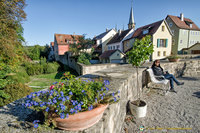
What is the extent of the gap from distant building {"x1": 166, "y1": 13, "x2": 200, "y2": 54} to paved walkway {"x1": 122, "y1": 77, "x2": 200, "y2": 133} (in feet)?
89.6

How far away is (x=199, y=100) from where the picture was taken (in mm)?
3662

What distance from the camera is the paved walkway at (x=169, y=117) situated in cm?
238

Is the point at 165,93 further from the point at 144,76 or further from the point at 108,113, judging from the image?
the point at 108,113

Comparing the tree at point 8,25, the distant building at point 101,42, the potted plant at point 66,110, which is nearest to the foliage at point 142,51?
the potted plant at point 66,110

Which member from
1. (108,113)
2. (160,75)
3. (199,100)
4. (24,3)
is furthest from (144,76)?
(24,3)

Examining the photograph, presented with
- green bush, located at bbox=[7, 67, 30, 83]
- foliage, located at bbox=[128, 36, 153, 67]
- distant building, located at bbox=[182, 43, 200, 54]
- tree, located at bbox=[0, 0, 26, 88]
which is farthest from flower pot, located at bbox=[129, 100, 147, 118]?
distant building, located at bbox=[182, 43, 200, 54]

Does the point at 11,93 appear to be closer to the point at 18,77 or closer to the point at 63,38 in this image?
the point at 18,77

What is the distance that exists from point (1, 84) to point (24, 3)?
4781 millimetres

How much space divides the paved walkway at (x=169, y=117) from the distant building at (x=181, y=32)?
89.6 feet

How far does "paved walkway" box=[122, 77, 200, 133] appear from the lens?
238 centimetres

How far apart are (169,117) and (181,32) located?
2985 cm

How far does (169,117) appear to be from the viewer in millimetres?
2756

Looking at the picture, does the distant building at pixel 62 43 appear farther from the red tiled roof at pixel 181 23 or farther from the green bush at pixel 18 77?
the red tiled roof at pixel 181 23

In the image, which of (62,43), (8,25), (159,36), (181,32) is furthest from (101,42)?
(8,25)
